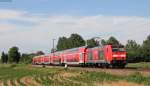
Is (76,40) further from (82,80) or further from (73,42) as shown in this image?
(82,80)

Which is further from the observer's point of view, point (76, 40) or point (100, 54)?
point (76, 40)

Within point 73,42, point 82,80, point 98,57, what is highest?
point 73,42

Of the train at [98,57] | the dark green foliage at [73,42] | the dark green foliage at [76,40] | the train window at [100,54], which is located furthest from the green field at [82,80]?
the dark green foliage at [76,40]

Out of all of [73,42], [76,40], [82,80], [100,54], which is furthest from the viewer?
[76,40]

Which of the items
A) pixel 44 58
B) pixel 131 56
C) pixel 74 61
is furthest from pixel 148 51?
pixel 74 61

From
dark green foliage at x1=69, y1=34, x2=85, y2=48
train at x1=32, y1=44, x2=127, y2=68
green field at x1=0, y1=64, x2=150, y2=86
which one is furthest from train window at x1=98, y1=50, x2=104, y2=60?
dark green foliage at x1=69, y1=34, x2=85, y2=48

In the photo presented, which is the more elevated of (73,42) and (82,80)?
(73,42)

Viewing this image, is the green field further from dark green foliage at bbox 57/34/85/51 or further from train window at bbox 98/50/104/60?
dark green foliage at bbox 57/34/85/51

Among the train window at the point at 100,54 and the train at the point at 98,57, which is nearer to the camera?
the train at the point at 98,57

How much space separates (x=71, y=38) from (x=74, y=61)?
118501mm

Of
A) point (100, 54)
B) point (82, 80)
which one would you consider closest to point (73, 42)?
point (100, 54)

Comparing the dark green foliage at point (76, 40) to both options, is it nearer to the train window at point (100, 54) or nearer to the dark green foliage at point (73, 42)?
the dark green foliage at point (73, 42)

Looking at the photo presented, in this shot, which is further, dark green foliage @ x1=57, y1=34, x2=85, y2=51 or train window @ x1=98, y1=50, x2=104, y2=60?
dark green foliage @ x1=57, y1=34, x2=85, y2=51

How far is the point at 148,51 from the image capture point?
127938mm
